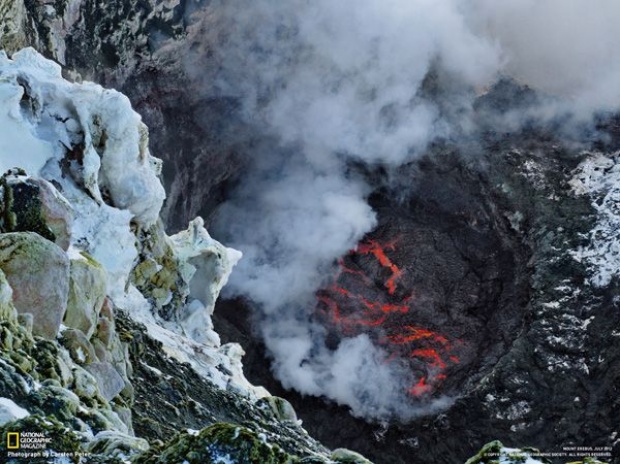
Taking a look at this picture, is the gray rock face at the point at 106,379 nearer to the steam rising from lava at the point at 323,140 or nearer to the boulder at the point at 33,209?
the boulder at the point at 33,209

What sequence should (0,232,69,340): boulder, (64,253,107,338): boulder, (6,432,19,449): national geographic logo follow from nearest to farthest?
(6,432,19,449): national geographic logo, (0,232,69,340): boulder, (64,253,107,338): boulder

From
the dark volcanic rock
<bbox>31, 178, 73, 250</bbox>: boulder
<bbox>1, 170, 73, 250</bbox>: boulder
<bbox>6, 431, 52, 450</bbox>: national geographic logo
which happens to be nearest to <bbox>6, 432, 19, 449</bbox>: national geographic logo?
<bbox>6, 431, 52, 450</bbox>: national geographic logo

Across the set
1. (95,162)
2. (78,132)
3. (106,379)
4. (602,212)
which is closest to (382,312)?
(602,212)

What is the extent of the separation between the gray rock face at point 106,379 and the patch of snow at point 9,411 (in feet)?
19.8

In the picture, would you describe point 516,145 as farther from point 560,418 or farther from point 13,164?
point 13,164

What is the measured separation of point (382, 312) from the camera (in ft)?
215

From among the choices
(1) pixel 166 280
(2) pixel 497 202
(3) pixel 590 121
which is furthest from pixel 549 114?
(1) pixel 166 280

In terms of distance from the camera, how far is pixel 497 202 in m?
60.8

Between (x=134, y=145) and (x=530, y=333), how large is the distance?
38115 millimetres

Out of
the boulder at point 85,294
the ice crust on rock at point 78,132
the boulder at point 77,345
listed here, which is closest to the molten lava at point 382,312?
the ice crust on rock at point 78,132

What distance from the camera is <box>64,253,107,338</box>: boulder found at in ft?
60.0

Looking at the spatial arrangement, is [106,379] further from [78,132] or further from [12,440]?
A: [78,132]

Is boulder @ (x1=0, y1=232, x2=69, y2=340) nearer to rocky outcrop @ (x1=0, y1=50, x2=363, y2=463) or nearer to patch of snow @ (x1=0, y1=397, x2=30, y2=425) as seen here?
rocky outcrop @ (x1=0, y1=50, x2=363, y2=463)

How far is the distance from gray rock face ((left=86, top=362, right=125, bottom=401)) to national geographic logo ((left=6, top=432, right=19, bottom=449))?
751 centimetres
